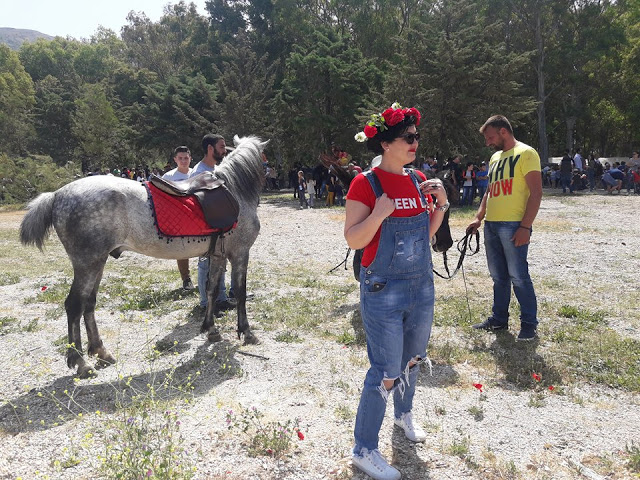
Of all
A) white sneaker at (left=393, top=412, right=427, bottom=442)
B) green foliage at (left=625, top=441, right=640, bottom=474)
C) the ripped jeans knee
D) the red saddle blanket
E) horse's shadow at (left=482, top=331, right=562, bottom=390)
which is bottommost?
green foliage at (left=625, top=441, right=640, bottom=474)

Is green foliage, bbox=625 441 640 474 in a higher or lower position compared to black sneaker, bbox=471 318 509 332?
lower

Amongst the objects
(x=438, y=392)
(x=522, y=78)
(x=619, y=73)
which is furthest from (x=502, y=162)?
(x=619, y=73)

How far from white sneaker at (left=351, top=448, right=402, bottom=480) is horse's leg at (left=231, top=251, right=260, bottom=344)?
2.58 meters

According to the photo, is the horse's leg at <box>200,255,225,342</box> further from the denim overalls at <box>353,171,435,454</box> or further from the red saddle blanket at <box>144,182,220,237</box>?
the denim overalls at <box>353,171,435,454</box>

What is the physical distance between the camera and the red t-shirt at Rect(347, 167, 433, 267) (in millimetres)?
2674

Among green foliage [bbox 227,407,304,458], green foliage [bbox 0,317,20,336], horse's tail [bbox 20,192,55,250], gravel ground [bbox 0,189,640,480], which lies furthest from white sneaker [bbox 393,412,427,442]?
green foliage [bbox 0,317,20,336]

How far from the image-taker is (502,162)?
4930 millimetres

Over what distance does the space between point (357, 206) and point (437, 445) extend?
1773 mm

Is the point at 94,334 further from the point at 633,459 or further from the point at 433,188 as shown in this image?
the point at 633,459

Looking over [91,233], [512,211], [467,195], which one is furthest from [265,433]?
[467,195]

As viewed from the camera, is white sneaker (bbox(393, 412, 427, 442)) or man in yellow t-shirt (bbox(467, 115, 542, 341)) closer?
white sneaker (bbox(393, 412, 427, 442))

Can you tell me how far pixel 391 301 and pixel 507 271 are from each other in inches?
116

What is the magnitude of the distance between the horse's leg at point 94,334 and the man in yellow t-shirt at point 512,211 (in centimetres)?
395

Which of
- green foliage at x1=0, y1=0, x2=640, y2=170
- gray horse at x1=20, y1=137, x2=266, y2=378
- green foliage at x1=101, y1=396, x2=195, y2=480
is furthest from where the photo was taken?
green foliage at x1=0, y1=0, x2=640, y2=170
